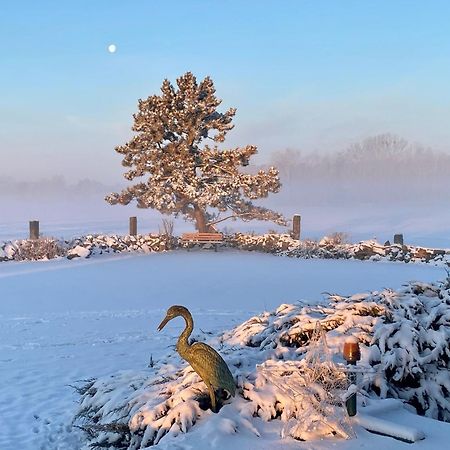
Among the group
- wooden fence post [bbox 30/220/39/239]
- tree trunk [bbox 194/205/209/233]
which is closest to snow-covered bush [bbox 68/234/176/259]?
wooden fence post [bbox 30/220/39/239]

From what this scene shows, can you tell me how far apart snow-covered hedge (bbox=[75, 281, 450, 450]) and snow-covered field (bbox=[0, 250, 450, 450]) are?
1.04 ft

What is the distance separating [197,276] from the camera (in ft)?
59.0

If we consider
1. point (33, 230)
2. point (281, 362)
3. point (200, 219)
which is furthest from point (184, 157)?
point (281, 362)

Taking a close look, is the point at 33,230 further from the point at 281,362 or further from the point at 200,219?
the point at 281,362

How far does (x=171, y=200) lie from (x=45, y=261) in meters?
6.10

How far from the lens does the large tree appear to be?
2417 cm

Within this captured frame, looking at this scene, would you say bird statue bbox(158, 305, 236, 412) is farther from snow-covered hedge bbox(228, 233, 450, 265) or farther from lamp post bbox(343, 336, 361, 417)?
snow-covered hedge bbox(228, 233, 450, 265)

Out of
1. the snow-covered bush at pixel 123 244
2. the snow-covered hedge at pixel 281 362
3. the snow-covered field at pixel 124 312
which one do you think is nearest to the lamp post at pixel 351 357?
the snow-covered field at pixel 124 312

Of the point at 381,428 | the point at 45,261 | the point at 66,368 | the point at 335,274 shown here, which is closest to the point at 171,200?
the point at 45,261

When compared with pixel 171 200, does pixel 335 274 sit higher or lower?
lower

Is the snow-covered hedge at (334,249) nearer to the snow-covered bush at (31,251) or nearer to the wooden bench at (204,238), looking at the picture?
the wooden bench at (204,238)

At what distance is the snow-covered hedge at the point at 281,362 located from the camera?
202 inches

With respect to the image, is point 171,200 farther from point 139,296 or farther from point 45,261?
point 139,296

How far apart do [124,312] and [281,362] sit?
816 cm
